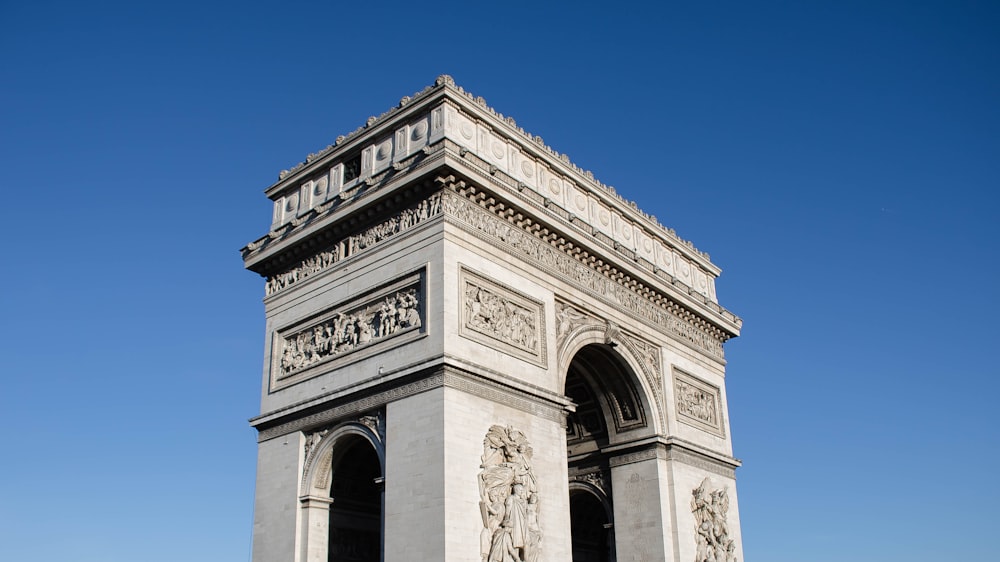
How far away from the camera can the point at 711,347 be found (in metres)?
29.9

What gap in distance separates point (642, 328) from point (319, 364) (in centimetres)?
935

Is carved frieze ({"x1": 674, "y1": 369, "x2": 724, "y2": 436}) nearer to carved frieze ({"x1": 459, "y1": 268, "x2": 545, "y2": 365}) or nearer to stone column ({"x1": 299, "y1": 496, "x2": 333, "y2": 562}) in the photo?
carved frieze ({"x1": 459, "y1": 268, "x2": 545, "y2": 365})

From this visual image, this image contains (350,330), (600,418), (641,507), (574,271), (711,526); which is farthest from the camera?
(600,418)

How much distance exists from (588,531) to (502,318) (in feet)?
35.6

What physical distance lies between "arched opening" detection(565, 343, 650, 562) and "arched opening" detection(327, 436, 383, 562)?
6384mm

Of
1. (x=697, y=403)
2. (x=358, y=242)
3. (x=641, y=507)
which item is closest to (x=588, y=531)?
(x=641, y=507)

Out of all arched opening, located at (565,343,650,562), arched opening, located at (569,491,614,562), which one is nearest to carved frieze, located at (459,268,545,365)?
arched opening, located at (565,343,650,562)

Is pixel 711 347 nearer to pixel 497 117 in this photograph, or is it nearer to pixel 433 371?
pixel 497 117

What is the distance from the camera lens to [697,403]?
2809 centimetres

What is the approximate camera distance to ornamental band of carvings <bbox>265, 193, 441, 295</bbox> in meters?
20.8

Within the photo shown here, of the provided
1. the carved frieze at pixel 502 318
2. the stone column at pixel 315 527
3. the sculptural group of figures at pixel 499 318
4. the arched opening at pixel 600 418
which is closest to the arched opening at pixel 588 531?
the arched opening at pixel 600 418

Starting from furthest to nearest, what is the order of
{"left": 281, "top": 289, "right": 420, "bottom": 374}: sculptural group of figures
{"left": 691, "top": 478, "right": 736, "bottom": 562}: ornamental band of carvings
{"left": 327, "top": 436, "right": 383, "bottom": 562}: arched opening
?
{"left": 691, "top": 478, "right": 736, "bottom": 562}: ornamental band of carvings, {"left": 327, "top": 436, "right": 383, "bottom": 562}: arched opening, {"left": 281, "top": 289, "right": 420, "bottom": 374}: sculptural group of figures

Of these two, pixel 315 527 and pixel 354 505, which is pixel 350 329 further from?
pixel 315 527

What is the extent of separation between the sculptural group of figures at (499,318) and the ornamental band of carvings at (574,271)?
137 cm
